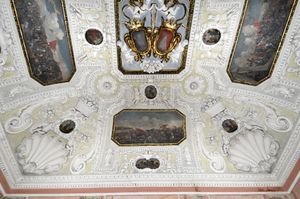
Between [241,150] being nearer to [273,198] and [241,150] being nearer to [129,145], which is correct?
[273,198]

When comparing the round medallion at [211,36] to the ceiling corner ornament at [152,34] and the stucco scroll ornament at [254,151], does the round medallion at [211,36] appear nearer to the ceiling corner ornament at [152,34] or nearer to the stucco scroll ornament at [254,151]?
the ceiling corner ornament at [152,34]

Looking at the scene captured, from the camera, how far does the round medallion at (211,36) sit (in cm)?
841

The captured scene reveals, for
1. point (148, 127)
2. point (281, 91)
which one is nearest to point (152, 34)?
point (148, 127)

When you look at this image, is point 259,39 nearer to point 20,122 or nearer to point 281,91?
point 281,91

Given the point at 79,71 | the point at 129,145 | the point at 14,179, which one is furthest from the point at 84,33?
the point at 14,179

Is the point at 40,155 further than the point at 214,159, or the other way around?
the point at 214,159

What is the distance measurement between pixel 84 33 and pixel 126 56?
1396 mm

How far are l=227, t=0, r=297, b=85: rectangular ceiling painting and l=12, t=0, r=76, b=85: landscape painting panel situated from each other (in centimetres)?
486

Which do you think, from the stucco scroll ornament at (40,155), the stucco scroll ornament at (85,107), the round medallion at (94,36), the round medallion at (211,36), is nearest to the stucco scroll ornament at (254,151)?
the round medallion at (211,36)

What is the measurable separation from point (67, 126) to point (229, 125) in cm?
517

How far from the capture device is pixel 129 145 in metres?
9.44

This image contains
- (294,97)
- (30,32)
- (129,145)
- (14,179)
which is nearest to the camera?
(30,32)

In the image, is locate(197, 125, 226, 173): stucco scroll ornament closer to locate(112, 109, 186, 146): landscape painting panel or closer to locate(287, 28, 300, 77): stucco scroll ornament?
locate(112, 109, 186, 146): landscape painting panel

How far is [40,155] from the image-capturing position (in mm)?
8742
